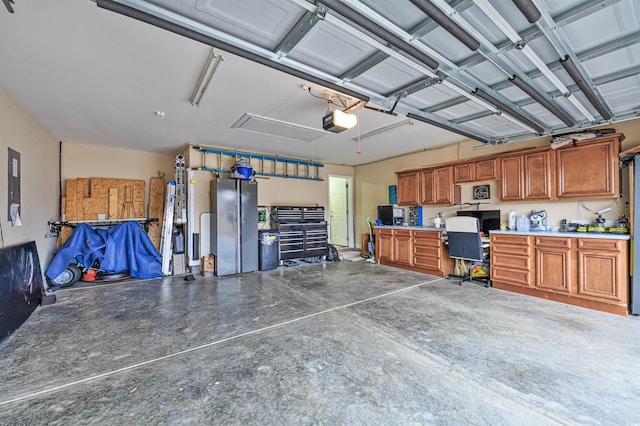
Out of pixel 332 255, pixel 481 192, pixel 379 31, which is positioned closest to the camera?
pixel 379 31

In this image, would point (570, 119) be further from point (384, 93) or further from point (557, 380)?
point (557, 380)

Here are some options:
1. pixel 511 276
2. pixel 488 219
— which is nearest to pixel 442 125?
pixel 488 219

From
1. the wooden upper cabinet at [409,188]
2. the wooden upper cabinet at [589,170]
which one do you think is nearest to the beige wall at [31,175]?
the wooden upper cabinet at [409,188]

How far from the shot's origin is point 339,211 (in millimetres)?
8547

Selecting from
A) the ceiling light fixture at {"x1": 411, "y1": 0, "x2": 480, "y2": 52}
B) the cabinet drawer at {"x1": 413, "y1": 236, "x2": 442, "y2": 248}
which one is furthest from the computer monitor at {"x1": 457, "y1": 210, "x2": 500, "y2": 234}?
the ceiling light fixture at {"x1": 411, "y1": 0, "x2": 480, "y2": 52}

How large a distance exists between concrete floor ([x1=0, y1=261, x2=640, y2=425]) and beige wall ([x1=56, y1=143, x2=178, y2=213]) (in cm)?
319

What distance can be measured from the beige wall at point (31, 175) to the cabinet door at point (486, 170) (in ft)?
22.6

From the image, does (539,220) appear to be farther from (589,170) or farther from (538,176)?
(589,170)

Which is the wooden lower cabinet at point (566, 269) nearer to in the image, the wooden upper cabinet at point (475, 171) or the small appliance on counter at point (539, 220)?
the small appliance on counter at point (539, 220)

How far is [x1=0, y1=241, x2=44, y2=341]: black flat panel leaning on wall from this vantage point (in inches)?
107

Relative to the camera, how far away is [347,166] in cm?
823

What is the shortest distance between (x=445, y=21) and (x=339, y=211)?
6993 mm

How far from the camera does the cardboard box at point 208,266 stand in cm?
540

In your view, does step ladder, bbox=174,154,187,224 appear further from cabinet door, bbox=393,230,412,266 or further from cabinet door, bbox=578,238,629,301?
cabinet door, bbox=578,238,629,301
